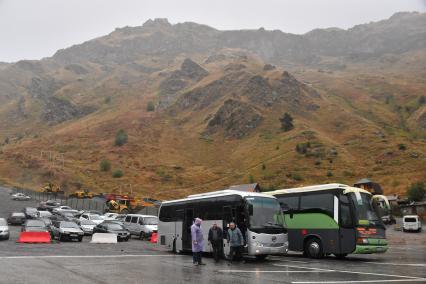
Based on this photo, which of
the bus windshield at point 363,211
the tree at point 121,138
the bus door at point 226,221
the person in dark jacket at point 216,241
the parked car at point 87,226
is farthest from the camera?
the tree at point 121,138

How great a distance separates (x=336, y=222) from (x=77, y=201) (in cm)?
6247

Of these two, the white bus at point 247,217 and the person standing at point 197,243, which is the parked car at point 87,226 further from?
the person standing at point 197,243

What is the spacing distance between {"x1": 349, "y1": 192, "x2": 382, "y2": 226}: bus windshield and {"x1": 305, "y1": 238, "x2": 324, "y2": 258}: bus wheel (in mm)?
2261

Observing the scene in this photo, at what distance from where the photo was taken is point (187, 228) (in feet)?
82.6

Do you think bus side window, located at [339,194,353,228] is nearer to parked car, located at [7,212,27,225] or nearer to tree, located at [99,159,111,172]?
parked car, located at [7,212,27,225]

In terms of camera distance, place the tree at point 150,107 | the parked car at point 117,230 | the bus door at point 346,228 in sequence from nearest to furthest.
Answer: the bus door at point 346,228 < the parked car at point 117,230 < the tree at point 150,107

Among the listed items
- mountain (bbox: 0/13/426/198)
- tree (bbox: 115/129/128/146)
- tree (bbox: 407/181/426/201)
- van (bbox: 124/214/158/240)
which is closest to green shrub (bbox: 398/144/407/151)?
mountain (bbox: 0/13/426/198)

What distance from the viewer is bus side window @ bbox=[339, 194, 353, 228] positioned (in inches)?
845

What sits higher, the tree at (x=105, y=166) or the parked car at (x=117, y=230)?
the tree at (x=105, y=166)

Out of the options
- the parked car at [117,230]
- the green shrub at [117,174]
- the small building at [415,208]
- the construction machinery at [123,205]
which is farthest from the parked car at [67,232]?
the green shrub at [117,174]

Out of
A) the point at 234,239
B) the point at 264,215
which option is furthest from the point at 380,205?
the point at 234,239

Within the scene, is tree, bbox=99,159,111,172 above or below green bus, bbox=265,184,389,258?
above

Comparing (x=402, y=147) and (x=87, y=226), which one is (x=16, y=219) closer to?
(x=87, y=226)

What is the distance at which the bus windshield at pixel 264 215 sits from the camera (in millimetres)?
20797
